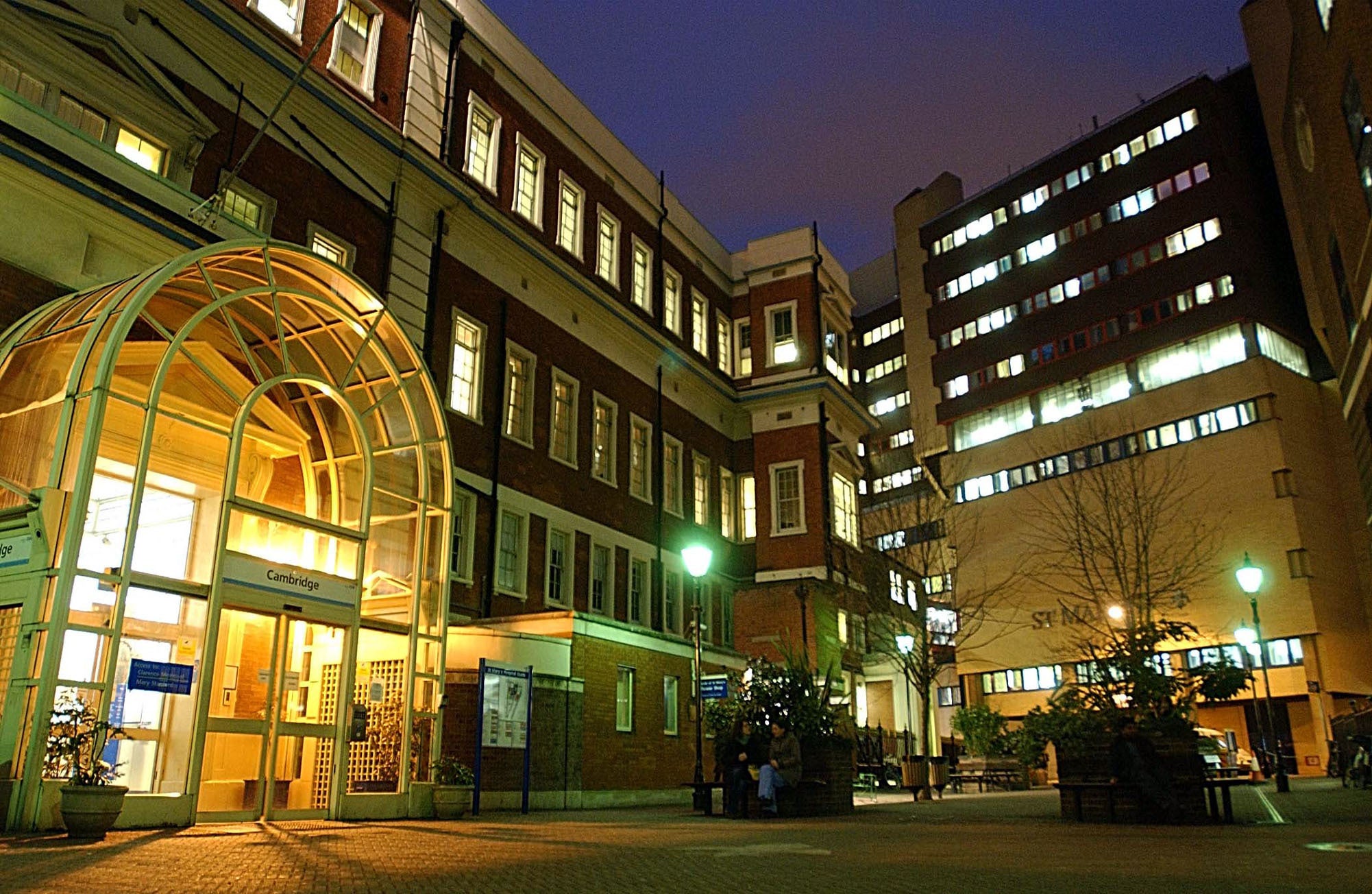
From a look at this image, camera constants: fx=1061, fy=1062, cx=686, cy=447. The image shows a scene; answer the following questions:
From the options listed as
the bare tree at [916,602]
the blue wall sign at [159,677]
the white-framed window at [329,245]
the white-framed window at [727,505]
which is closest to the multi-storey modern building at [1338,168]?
the bare tree at [916,602]

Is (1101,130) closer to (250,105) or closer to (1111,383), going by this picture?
(1111,383)

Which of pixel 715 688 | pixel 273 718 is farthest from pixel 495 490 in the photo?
pixel 273 718

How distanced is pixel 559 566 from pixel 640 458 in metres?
5.64

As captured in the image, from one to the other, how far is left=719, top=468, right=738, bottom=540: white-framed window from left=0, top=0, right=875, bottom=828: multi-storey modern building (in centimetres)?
218

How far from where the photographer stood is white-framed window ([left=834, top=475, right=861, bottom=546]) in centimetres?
3631

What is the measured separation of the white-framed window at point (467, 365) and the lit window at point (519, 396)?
1.02m

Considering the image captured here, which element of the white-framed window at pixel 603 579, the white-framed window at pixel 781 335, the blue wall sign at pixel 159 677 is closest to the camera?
the blue wall sign at pixel 159 677

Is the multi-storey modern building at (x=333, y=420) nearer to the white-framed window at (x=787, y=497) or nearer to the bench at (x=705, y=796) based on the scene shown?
the white-framed window at (x=787, y=497)

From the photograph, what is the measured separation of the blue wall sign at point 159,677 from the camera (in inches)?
471

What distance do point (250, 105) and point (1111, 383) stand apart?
4702 centimetres

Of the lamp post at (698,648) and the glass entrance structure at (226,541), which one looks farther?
the lamp post at (698,648)

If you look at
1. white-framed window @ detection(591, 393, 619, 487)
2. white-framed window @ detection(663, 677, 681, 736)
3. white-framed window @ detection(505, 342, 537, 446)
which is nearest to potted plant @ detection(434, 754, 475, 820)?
white-framed window @ detection(663, 677, 681, 736)

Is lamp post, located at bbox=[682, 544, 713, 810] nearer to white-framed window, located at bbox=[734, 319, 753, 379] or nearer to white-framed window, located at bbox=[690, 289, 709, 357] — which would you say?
white-framed window, located at bbox=[690, 289, 709, 357]

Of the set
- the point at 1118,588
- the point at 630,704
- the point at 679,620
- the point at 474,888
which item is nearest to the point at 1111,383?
the point at 1118,588
